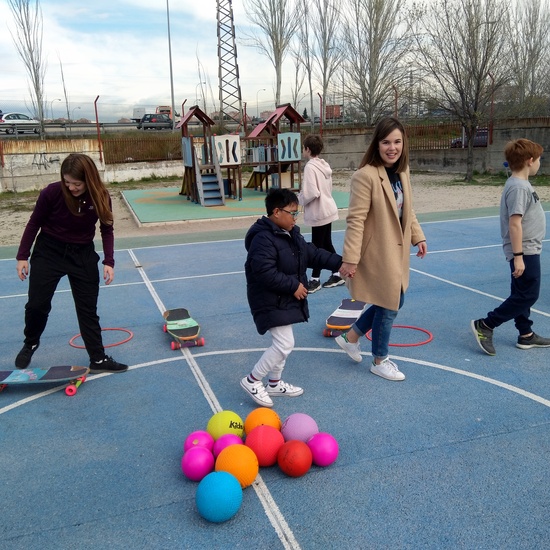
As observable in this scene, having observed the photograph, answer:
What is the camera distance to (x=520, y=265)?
4648 mm

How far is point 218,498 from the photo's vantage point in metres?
2.84

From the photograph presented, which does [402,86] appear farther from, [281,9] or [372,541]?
[372,541]

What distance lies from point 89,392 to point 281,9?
35594mm

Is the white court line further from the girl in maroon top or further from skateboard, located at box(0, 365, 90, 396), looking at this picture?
skateboard, located at box(0, 365, 90, 396)

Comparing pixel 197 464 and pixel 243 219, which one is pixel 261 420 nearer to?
pixel 197 464

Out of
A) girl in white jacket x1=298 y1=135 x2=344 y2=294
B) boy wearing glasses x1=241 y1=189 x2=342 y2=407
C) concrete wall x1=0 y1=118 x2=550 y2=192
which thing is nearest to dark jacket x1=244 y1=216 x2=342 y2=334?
→ boy wearing glasses x1=241 y1=189 x2=342 y2=407

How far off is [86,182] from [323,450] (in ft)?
8.99

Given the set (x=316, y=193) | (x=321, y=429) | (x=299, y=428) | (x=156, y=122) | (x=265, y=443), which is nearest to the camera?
(x=265, y=443)

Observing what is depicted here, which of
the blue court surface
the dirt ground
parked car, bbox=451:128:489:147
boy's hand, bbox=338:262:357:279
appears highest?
parked car, bbox=451:128:489:147

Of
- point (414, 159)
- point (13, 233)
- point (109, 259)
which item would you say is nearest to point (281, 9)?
point (414, 159)

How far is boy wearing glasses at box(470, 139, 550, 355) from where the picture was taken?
461 centimetres

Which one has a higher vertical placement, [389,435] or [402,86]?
[402,86]

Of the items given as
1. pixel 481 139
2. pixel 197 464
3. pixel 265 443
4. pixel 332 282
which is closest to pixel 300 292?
pixel 265 443

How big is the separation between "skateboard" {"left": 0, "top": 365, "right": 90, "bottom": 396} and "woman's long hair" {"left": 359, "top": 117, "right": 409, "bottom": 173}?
2.92 metres
